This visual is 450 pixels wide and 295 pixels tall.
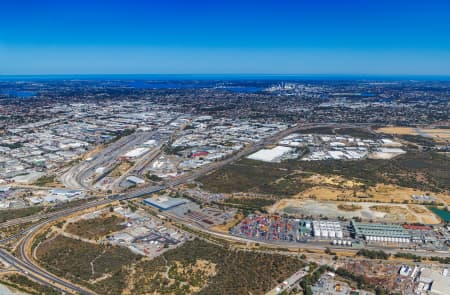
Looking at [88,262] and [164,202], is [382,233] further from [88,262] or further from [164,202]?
[88,262]

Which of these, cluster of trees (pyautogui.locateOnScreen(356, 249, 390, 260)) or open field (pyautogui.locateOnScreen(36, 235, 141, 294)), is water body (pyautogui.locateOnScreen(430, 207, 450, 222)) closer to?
cluster of trees (pyautogui.locateOnScreen(356, 249, 390, 260))

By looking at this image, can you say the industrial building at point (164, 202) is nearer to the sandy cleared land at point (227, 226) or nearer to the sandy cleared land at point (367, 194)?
the sandy cleared land at point (227, 226)

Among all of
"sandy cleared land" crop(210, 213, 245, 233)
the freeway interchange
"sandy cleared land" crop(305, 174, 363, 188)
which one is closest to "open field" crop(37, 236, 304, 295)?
the freeway interchange

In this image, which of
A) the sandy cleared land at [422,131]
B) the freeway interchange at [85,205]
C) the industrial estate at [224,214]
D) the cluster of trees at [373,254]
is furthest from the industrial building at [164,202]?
the sandy cleared land at [422,131]

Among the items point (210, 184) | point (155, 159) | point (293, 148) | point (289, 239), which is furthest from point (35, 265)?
point (293, 148)

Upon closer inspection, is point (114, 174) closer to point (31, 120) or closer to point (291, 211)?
point (291, 211)
